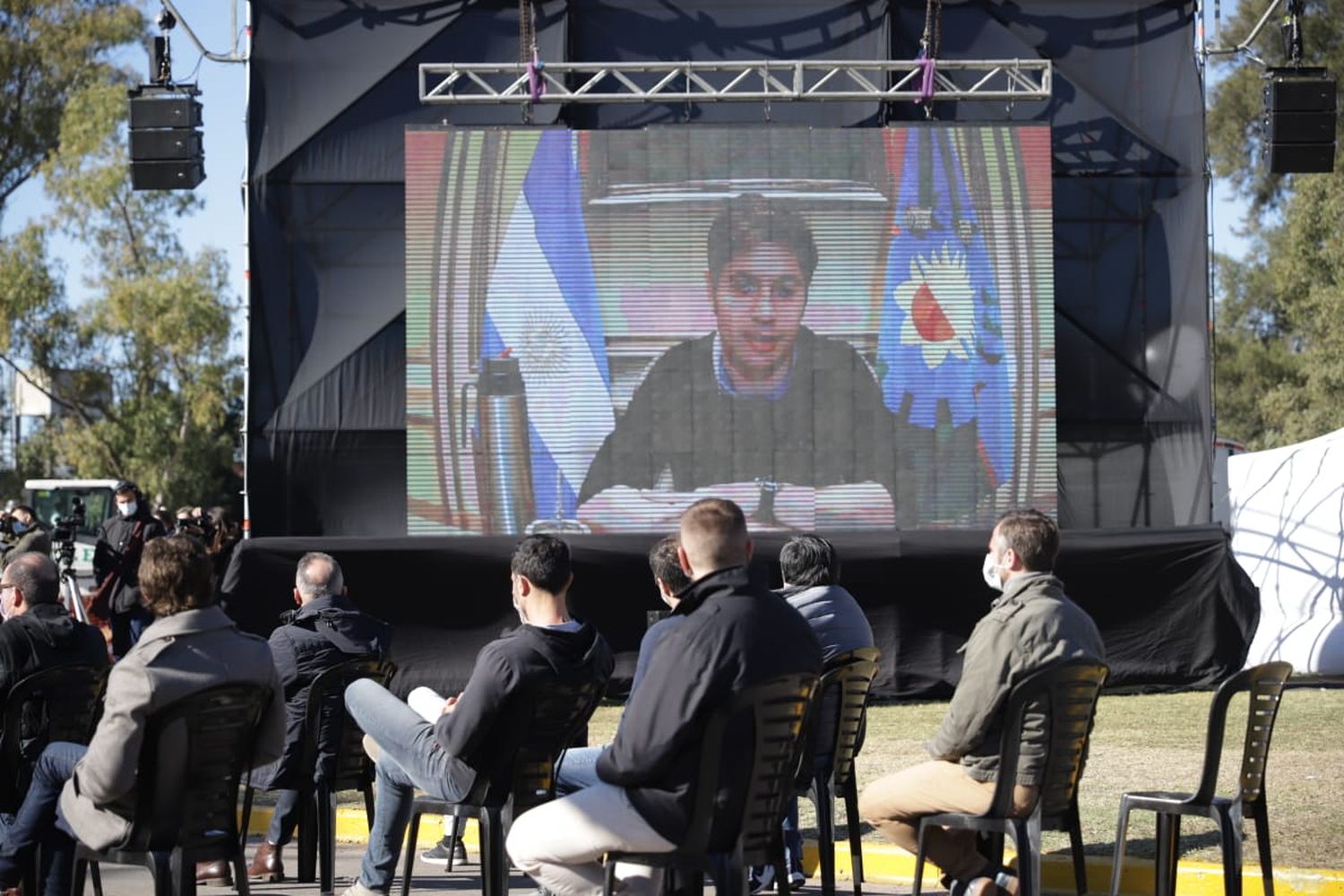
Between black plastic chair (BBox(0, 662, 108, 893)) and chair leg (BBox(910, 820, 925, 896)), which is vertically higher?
black plastic chair (BBox(0, 662, 108, 893))

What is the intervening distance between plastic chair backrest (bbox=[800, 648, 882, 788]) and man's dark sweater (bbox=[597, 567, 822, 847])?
6.11 feet

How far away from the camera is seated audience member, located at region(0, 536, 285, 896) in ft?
17.2

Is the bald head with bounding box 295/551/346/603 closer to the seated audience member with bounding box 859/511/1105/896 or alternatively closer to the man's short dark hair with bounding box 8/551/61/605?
the man's short dark hair with bounding box 8/551/61/605

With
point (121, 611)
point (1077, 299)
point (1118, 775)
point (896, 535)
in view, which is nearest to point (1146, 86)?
point (1077, 299)

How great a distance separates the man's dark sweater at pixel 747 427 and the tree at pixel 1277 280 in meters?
22.0

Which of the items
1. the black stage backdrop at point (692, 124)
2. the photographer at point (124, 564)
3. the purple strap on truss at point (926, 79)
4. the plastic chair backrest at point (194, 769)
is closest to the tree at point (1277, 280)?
the black stage backdrop at point (692, 124)

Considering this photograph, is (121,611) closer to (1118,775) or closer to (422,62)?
(422,62)

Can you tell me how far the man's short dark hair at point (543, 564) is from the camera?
19.0 feet

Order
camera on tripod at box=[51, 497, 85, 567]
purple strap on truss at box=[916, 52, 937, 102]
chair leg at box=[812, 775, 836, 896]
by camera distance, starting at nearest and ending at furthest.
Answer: chair leg at box=[812, 775, 836, 896]
purple strap on truss at box=[916, 52, 937, 102]
camera on tripod at box=[51, 497, 85, 567]

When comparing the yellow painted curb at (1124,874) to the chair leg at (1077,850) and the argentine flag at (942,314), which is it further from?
the argentine flag at (942,314)

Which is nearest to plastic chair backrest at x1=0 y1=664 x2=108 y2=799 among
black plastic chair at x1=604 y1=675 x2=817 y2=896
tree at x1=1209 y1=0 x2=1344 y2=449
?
black plastic chair at x1=604 y1=675 x2=817 y2=896

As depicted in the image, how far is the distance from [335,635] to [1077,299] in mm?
8820

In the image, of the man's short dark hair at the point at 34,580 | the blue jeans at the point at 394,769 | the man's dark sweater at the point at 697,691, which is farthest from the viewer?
the man's short dark hair at the point at 34,580

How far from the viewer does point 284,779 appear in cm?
728
